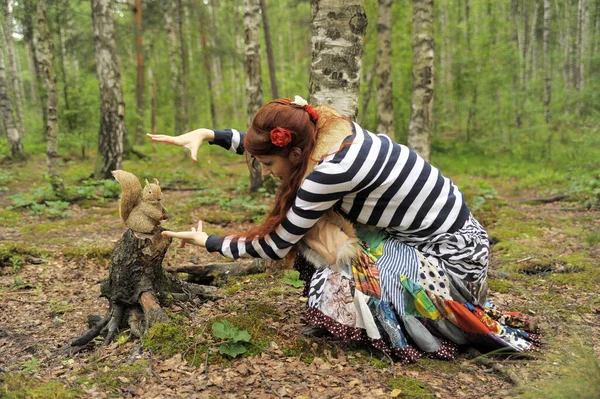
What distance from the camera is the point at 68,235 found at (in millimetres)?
5738

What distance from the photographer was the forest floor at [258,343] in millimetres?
2236

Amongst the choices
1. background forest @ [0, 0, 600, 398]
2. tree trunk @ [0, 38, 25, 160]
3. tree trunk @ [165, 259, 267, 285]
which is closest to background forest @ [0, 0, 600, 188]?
background forest @ [0, 0, 600, 398]

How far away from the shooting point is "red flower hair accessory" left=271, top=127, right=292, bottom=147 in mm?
2277

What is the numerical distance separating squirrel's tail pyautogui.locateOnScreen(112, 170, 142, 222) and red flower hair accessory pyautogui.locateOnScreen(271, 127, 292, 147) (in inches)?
43.3

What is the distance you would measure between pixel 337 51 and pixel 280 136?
1788mm

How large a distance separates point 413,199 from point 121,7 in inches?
661

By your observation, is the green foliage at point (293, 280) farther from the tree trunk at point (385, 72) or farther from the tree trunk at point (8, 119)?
the tree trunk at point (8, 119)

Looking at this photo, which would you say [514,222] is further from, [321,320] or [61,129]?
[61,129]

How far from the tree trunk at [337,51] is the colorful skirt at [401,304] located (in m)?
1.57

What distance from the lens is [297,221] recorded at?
7.79ft

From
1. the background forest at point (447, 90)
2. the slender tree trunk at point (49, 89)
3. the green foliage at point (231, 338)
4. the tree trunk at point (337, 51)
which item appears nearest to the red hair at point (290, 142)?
the green foliage at point (231, 338)

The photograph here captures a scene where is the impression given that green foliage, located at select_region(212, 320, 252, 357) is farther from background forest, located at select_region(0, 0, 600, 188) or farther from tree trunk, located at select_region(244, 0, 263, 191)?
background forest, located at select_region(0, 0, 600, 188)

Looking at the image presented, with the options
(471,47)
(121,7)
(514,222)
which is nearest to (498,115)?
(471,47)

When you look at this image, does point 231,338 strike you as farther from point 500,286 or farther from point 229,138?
point 500,286
